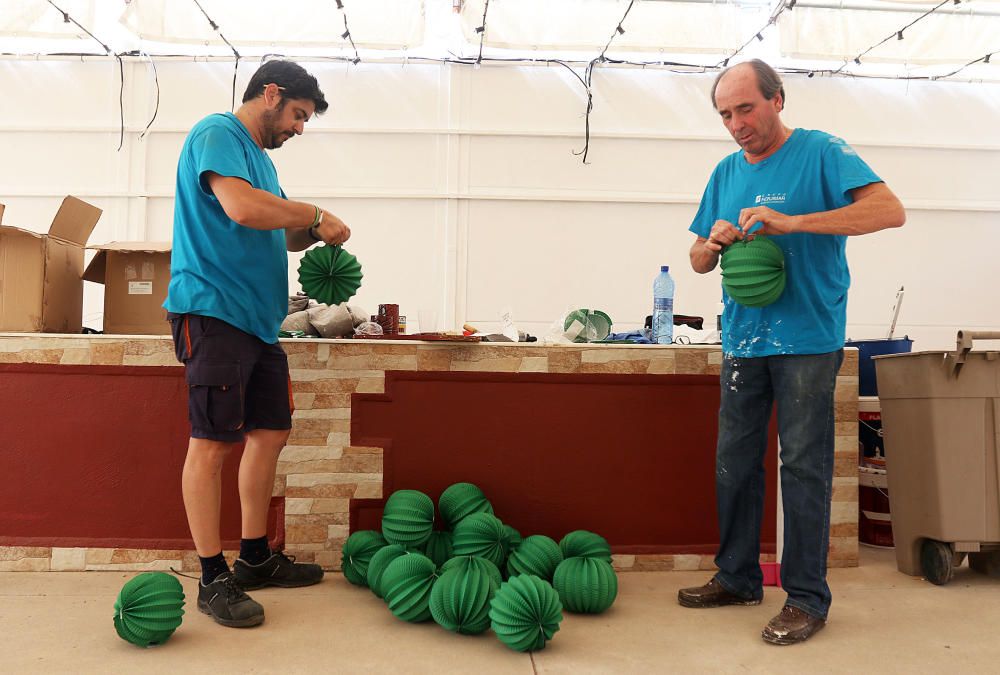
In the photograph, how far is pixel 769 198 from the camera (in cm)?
233

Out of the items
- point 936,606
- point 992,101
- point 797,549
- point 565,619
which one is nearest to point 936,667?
point 797,549

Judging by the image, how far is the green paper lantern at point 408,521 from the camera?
2.58 m

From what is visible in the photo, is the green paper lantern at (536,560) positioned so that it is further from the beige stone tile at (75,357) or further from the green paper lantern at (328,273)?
the beige stone tile at (75,357)

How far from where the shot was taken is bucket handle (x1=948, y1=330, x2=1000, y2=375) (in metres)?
2.73

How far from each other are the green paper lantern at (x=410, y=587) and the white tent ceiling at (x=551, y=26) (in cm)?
541

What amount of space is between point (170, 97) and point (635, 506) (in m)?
6.44

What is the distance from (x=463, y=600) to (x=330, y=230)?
1251mm

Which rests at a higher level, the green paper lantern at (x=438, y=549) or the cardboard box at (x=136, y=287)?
the cardboard box at (x=136, y=287)

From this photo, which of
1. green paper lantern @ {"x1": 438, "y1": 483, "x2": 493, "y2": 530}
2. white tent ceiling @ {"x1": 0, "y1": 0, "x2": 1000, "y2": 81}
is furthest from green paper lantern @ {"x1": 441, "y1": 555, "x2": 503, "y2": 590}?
white tent ceiling @ {"x1": 0, "y1": 0, "x2": 1000, "y2": 81}

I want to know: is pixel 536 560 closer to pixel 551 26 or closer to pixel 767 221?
pixel 767 221

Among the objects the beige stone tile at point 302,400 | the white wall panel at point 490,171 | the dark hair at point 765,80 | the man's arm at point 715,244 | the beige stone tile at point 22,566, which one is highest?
the white wall panel at point 490,171

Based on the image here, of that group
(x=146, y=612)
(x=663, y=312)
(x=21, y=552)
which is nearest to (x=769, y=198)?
(x=663, y=312)

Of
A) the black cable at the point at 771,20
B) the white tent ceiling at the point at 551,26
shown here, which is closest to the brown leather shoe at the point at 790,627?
the white tent ceiling at the point at 551,26

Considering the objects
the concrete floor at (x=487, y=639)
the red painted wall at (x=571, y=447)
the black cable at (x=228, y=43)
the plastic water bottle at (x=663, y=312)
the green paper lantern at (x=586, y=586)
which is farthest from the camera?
the black cable at (x=228, y=43)
